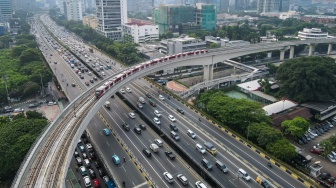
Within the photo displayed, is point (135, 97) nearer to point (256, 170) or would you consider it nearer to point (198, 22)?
point (256, 170)

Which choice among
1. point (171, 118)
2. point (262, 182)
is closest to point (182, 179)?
point (262, 182)

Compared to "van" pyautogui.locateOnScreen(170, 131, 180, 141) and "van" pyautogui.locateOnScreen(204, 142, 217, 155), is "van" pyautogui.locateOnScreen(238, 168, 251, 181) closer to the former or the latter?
"van" pyautogui.locateOnScreen(204, 142, 217, 155)

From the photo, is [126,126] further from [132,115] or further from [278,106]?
→ [278,106]

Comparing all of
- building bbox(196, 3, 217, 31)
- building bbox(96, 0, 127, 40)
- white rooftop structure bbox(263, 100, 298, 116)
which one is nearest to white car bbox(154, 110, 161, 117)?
white rooftop structure bbox(263, 100, 298, 116)

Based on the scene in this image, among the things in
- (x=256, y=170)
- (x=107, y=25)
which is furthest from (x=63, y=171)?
(x=107, y=25)

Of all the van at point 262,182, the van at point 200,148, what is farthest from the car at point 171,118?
the van at point 262,182
